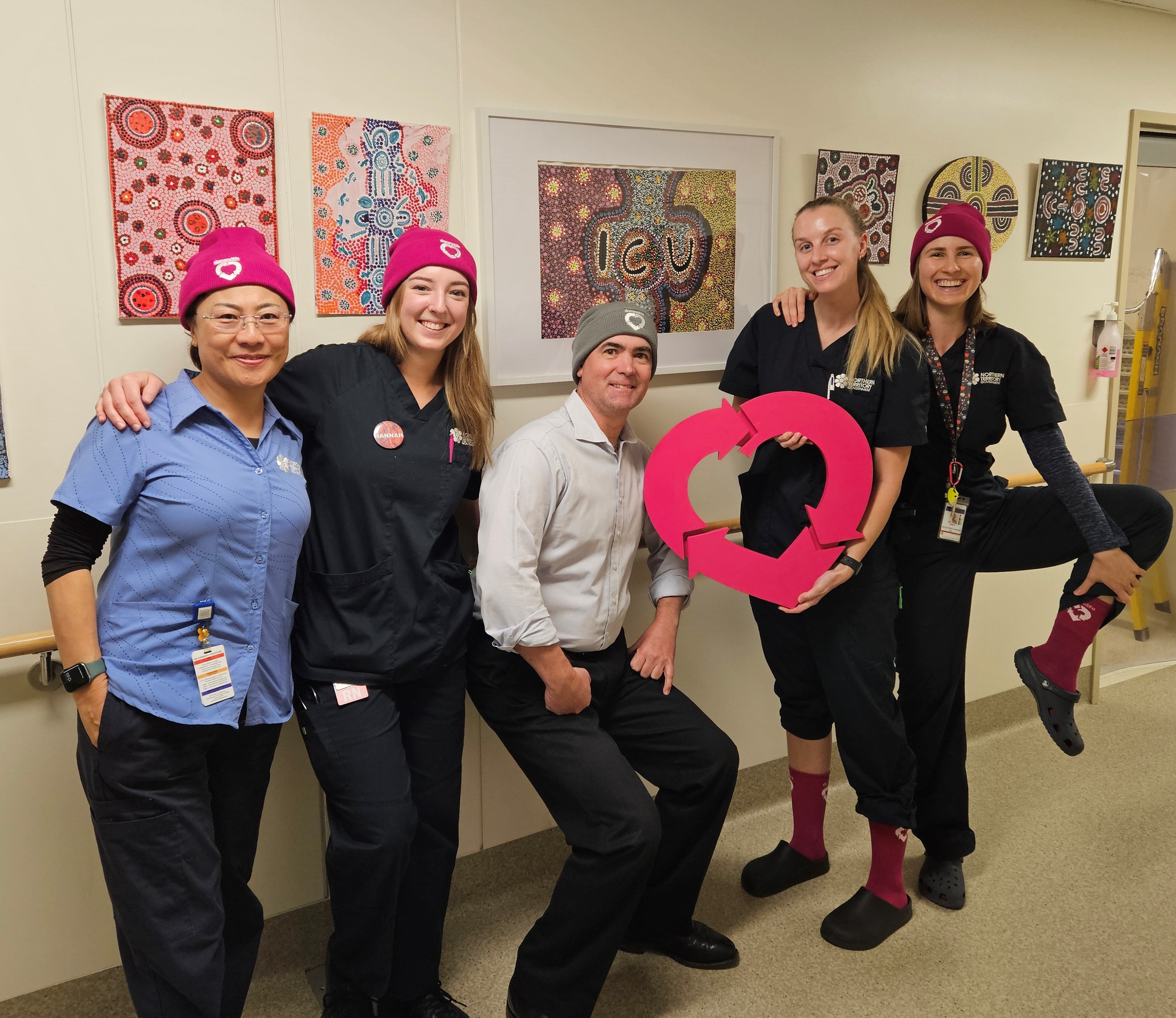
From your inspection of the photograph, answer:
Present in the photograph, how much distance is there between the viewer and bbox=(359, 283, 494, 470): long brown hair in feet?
6.15

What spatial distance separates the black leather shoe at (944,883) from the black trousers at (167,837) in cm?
176

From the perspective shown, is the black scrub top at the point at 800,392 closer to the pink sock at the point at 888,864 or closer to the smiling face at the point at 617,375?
the smiling face at the point at 617,375

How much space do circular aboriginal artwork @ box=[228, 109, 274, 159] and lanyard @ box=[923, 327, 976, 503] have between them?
1.56 m

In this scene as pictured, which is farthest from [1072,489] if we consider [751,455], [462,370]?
[462,370]

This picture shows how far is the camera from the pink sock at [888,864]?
2320mm

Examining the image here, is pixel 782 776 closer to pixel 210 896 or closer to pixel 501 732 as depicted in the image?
pixel 501 732

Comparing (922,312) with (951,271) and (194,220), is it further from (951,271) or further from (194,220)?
(194,220)

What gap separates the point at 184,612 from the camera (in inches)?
61.1

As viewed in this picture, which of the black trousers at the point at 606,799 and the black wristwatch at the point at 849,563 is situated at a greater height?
the black wristwatch at the point at 849,563

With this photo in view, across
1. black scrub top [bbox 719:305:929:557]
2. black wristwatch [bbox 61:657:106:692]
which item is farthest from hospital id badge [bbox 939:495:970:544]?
black wristwatch [bbox 61:657:106:692]

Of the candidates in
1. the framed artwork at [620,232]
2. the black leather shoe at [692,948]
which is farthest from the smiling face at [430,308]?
the black leather shoe at [692,948]

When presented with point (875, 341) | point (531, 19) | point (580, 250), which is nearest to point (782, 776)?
point (875, 341)

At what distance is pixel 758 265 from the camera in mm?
2604

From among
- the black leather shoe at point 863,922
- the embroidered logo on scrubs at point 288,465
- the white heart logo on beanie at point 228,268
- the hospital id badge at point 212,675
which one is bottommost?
A: the black leather shoe at point 863,922
